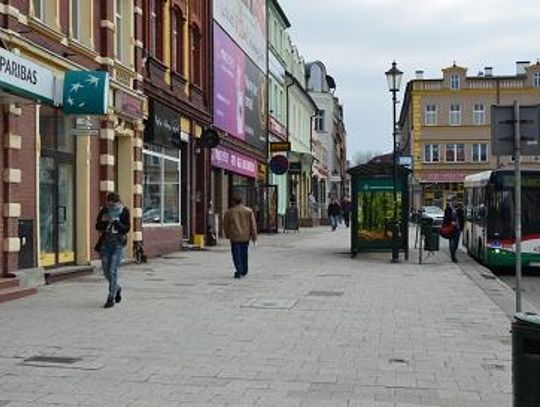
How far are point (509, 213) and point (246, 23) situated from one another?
59.4ft

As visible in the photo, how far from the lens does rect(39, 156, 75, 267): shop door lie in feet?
53.5

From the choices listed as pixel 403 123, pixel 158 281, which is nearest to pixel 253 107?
pixel 158 281

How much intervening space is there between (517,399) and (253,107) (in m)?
32.9

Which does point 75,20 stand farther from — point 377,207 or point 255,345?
point 255,345

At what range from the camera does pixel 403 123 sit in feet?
383

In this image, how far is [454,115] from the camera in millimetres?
84562

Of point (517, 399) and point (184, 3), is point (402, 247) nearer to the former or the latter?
point (184, 3)

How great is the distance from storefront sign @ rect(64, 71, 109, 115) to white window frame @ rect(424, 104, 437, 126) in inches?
2844

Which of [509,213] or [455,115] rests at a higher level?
[455,115]

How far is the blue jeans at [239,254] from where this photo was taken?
17.3 metres

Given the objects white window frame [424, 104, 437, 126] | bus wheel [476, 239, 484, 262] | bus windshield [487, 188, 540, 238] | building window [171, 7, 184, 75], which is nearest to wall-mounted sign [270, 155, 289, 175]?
building window [171, 7, 184, 75]

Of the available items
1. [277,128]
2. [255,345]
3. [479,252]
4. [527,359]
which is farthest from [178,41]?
[527,359]

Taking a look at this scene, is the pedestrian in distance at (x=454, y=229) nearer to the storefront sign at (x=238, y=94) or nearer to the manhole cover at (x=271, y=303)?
the storefront sign at (x=238, y=94)

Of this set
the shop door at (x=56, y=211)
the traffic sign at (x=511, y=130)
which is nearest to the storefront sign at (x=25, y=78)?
the shop door at (x=56, y=211)
